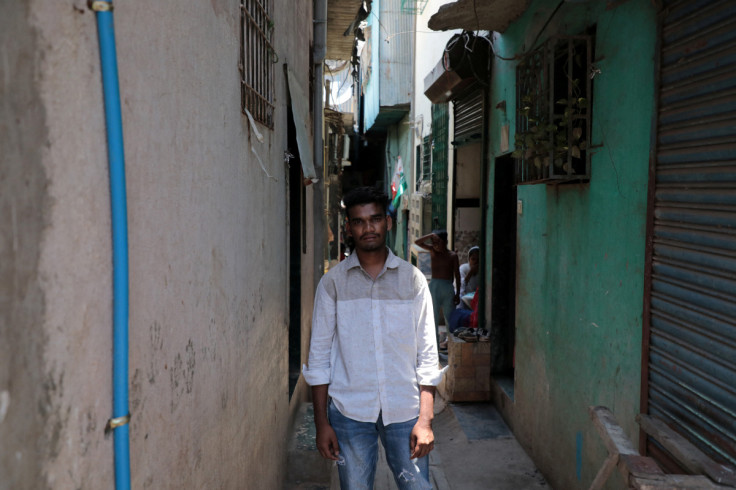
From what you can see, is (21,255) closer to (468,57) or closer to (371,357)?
(371,357)

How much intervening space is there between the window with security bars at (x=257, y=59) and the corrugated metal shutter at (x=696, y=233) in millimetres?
2243

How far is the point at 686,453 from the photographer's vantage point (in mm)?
2639

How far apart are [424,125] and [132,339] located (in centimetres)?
1218

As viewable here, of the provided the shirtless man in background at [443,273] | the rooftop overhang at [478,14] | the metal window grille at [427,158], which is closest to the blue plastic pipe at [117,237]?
the rooftop overhang at [478,14]

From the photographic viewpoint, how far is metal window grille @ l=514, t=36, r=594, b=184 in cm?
416

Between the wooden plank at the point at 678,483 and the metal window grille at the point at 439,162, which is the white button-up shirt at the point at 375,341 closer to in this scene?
the wooden plank at the point at 678,483

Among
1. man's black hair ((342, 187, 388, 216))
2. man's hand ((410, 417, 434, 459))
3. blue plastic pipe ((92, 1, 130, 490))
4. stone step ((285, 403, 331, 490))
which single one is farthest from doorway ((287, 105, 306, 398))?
blue plastic pipe ((92, 1, 130, 490))

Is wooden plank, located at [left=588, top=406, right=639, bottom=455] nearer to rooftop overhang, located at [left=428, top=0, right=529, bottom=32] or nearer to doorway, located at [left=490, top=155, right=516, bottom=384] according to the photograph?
rooftop overhang, located at [left=428, top=0, right=529, bottom=32]

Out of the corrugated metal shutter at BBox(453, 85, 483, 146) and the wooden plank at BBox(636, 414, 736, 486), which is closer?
the wooden plank at BBox(636, 414, 736, 486)

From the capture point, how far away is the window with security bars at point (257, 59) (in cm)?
298

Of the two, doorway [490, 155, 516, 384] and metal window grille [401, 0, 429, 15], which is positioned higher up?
metal window grille [401, 0, 429, 15]

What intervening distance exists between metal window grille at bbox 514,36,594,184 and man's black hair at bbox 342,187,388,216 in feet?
5.72

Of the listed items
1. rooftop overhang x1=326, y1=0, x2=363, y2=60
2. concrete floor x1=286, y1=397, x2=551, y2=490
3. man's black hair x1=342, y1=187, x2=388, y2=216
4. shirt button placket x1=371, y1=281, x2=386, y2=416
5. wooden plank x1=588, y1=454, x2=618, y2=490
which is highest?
rooftop overhang x1=326, y1=0, x2=363, y2=60

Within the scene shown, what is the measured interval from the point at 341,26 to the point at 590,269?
23.0 ft
